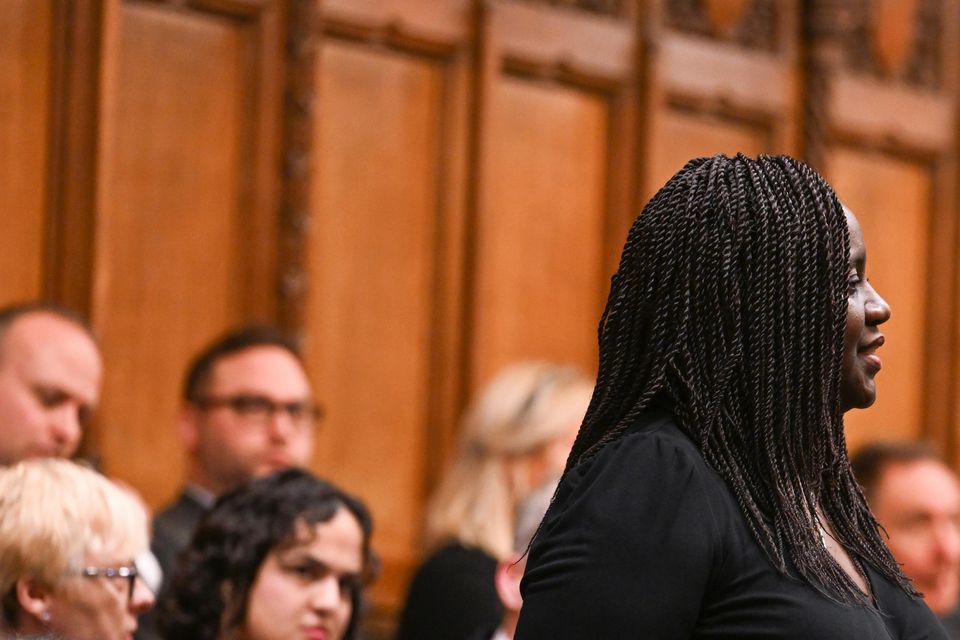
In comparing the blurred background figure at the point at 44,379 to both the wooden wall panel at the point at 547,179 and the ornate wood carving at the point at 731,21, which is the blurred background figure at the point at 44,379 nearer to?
the wooden wall panel at the point at 547,179

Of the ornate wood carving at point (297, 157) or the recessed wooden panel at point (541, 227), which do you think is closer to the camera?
the ornate wood carving at point (297, 157)

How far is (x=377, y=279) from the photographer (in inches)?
198

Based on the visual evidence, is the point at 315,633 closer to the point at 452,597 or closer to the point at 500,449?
the point at 452,597

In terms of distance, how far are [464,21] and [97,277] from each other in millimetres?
1480

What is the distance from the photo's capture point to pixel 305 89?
15.8ft

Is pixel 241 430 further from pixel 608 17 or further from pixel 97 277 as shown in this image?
pixel 608 17

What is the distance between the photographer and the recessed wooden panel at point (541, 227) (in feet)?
17.3

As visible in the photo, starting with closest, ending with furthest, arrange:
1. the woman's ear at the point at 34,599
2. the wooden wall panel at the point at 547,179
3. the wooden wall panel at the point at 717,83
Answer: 1. the woman's ear at the point at 34,599
2. the wooden wall panel at the point at 547,179
3. the wooden wall panel at the point at 717,83

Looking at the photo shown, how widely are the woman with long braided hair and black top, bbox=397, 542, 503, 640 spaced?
1.97m

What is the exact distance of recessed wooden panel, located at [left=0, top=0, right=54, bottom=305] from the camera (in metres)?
4.33

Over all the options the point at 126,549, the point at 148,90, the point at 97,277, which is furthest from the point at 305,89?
the point at 126,549

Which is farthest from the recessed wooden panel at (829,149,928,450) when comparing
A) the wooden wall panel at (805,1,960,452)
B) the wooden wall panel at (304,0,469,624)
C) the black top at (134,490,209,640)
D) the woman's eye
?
the woman's eye

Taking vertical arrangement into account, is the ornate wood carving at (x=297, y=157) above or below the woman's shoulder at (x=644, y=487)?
above

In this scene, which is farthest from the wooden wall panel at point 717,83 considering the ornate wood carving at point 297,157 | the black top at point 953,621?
the black top at point 953,621
